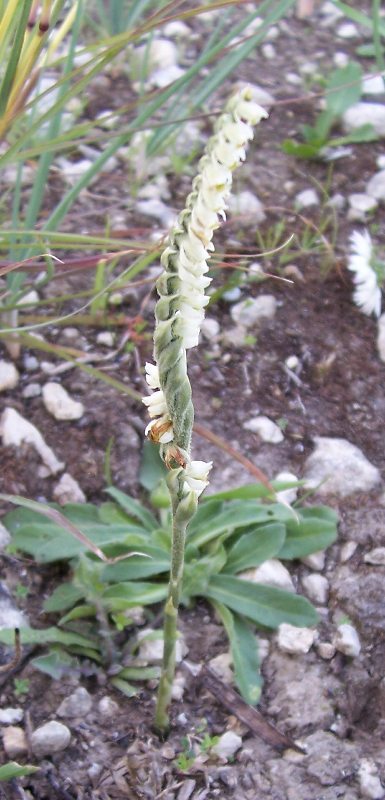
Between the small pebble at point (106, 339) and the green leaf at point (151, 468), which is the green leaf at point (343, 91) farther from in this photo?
the green leaf at point (151, 468)

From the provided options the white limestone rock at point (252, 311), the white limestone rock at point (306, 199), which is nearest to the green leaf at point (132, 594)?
the white limestone rock at point (252, 311)

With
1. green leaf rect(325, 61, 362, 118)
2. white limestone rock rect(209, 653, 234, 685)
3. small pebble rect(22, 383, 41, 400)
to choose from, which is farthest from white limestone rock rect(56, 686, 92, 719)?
green leaf rect(325, 61, 362, 118)

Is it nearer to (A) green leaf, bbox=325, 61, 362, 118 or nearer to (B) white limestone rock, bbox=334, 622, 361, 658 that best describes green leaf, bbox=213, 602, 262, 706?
(B) white limestone rock, bbox=334, 622, 361, 658

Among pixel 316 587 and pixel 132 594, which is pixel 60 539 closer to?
pixel 132 594

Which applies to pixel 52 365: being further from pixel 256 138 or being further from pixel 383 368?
pixel 256 138

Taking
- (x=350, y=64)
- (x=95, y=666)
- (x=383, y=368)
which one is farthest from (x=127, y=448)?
(x=350, y=64)
